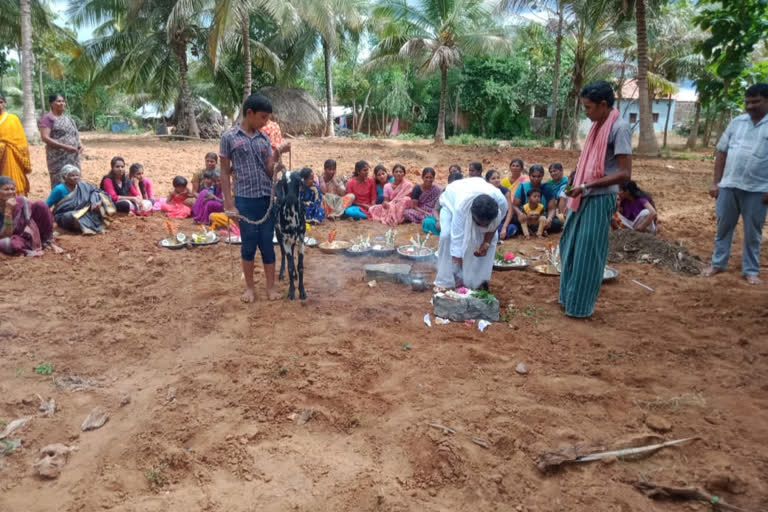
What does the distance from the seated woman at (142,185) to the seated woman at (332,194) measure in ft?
8.12

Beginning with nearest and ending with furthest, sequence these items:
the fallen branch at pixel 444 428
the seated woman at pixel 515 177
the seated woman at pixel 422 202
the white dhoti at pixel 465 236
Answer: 1. the fallen branch at pixel 444 428
2. the white dhoti at pixel 465 236
3. the seated woman at pixel 515 177
4. the seated woman at pixel 422 202

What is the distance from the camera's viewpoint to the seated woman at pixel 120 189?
699 cm

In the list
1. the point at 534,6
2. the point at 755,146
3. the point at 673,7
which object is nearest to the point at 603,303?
the point at 755,146

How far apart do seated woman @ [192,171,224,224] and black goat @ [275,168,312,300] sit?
308cm

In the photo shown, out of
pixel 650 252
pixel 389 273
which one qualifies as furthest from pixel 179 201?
pixel 650 252

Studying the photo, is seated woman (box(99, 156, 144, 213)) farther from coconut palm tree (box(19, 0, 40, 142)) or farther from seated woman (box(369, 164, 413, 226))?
coconut palm tree (box(19, 0, 40, 142))

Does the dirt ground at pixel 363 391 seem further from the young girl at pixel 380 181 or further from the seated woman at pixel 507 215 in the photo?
the young girl at pixel 380 181

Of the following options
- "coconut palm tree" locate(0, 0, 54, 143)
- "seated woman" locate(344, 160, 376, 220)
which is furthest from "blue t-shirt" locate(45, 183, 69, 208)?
"coconut palm tree" locate(0, 0, 54, 143)

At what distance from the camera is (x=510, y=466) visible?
8.03 ft

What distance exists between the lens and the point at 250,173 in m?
4.06

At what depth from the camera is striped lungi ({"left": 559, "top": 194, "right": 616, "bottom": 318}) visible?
3852 mm

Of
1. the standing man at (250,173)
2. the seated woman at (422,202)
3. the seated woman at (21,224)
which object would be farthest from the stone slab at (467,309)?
the seated woman at (21,224)

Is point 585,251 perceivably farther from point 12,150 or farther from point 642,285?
point 12,150

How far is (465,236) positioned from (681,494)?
7.77 feet
